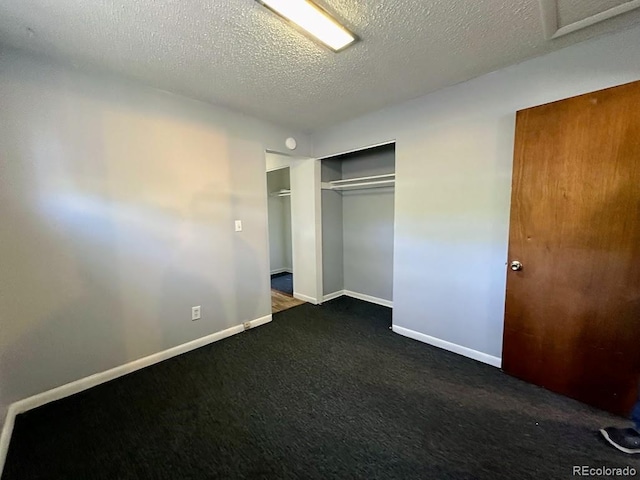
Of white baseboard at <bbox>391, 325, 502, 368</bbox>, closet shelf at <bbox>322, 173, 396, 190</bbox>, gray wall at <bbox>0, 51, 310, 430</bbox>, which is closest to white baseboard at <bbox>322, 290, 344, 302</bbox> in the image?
white baseboard at <bbox>391, 325, 502, 368</bbox>

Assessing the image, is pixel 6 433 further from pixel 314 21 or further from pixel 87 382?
pixel 314 21

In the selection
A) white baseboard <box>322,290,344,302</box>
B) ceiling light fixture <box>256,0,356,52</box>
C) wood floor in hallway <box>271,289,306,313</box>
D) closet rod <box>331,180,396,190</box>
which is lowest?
wood floor in hallway <box>271,289,306,313</box>

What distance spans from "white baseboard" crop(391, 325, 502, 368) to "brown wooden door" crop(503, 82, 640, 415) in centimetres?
20

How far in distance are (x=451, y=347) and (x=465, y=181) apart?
154 cm

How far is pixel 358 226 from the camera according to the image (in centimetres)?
386

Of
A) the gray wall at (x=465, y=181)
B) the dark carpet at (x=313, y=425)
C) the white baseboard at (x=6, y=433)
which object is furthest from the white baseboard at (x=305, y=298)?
the white baseboard at (x=6, y=433)

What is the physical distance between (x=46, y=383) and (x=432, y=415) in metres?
2.68

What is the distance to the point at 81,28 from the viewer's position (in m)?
1.49

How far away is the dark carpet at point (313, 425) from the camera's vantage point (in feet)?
4.47

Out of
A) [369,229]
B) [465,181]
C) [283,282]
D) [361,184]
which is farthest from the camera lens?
[283,282]

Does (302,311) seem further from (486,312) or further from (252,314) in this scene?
(486,312)

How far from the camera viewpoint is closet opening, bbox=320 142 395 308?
3.54 m

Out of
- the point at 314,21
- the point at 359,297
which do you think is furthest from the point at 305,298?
the point at 314,21

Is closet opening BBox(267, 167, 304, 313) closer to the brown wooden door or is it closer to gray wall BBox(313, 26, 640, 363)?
gray wall BBox(313, 26, 640, 363)
